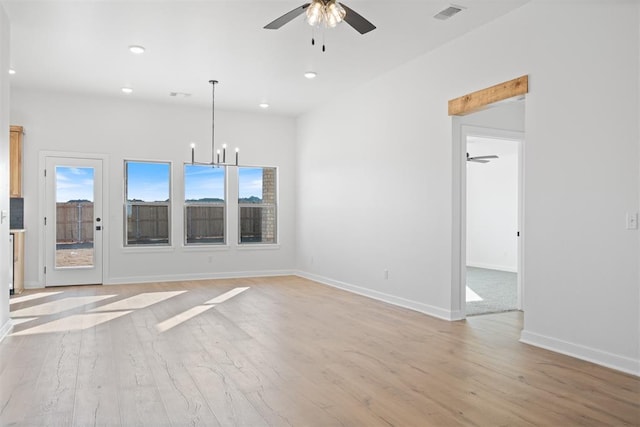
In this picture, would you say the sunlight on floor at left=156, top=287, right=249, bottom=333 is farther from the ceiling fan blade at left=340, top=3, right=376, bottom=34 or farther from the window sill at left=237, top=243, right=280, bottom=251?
the ceiling fan blade at left=340, top=3, right=376, bottom=34

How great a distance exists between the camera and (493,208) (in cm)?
1096

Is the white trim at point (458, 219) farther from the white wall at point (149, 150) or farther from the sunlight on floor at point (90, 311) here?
the white wall at point (149, 150)

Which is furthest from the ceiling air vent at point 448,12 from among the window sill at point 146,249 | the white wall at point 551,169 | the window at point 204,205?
the window sill at point 146,249

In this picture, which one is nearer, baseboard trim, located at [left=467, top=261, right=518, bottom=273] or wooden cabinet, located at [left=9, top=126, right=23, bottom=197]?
wooden cabinet, located at [left=9, top=126, right=23, bottom=197]

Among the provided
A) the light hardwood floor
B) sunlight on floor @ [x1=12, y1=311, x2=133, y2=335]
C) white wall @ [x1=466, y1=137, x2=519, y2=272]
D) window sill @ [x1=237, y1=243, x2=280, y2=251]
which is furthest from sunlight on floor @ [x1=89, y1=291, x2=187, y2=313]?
white wall @ [x1=466, y1=137, x2=519, y2=272]

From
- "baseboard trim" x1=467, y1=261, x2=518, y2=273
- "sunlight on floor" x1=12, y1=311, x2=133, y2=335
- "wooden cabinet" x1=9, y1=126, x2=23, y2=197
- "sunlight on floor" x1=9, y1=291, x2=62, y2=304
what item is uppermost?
"wooden cabinet" x1=9, y1=126, x2=23, y2=197

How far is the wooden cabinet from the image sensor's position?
7.14 m

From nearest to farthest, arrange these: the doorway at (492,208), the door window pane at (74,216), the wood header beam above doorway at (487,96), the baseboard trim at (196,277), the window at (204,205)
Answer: the wood header beam above doorway at (487,96)
the door window pane at (74,216)
the baseboard trim at (196,277)
the window at (204,205)
the doorway at (492,208)

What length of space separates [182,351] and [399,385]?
6.23 feet

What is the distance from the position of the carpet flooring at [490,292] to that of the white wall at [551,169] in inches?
37.3

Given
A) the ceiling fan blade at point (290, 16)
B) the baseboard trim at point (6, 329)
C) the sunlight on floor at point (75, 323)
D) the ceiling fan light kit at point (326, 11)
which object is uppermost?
the ceiling fan blade at point (290, 16)

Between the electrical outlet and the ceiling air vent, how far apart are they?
237cm

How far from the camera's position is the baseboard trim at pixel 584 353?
3.43 metres

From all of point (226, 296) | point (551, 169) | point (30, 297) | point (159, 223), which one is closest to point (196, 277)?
point (159, 223)
